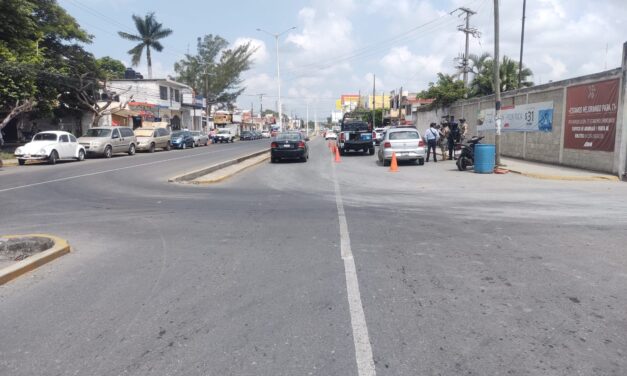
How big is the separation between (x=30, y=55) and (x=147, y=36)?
32.6 metres

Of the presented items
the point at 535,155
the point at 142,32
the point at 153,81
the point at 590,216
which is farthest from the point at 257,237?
the point at 142,32

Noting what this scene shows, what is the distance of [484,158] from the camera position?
17.1m

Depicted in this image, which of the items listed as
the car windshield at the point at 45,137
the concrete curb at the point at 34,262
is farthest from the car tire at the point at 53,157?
the concrete curb at the point at 34,262

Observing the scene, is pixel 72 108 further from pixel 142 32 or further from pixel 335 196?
pixel 335 196

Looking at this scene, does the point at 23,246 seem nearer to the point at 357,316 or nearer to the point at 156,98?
the point at 357,316

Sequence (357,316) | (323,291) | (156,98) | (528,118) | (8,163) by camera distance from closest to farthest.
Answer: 1. (357,316)
2. (323,291)
3. (528,118)
4. (8,163)
5. (156,98)

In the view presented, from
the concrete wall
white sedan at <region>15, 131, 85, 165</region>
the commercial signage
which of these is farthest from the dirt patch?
white sedan at <region>15, 131, 85, 165</region>

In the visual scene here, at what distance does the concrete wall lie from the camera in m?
14.9

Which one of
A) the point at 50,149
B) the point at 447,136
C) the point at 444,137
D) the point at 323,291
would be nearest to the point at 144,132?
the point at 50,149

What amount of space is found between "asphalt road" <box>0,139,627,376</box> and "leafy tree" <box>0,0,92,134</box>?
2093 centimetres

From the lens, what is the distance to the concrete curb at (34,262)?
555 centimetres

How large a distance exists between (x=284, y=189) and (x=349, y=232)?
592 cm

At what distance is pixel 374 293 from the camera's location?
16.6ft

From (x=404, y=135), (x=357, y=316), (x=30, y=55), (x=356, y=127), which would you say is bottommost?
(x=357, y=316)
